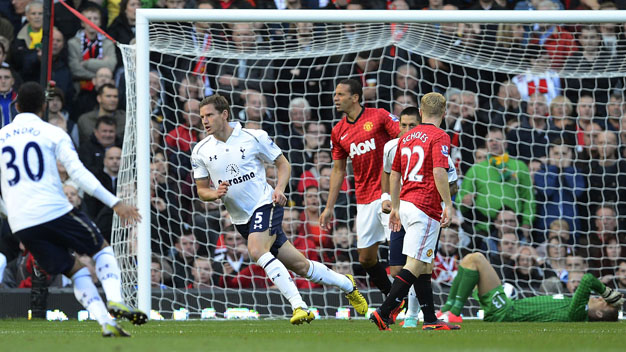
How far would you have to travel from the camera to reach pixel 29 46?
1200 centimetres

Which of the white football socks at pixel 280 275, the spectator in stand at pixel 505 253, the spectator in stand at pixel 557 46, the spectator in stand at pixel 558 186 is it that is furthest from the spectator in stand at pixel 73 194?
the spectator in stand at pixel 557 46

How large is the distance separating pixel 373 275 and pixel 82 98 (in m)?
4.56

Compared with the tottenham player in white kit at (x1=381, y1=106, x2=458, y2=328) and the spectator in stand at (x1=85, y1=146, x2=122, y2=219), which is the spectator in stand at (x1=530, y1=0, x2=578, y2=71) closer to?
the tottenham player in white kit at (x1=381, y1=106, x2=458, y2=328)

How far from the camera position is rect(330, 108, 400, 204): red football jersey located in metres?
9.42

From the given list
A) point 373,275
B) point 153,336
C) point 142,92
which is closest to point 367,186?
point 373,275

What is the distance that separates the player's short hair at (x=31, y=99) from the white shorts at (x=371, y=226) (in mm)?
3919

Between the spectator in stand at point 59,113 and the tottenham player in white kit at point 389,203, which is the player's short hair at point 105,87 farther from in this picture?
the tottenham player in white kit at point 389,203

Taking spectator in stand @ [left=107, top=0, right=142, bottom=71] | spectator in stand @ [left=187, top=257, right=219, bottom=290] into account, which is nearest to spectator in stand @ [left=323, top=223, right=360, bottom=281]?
spectator in stand @ [left=187, top=257, right=219, bottom=290]

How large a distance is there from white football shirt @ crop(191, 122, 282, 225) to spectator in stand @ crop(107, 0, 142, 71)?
14.2 ft

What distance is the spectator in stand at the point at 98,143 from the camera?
11.3 m

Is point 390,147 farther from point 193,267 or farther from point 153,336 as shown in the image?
point 193,267

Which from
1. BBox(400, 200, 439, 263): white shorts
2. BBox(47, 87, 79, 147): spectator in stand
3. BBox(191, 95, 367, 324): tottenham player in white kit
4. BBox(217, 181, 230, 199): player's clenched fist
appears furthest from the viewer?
BBox(47, 87, 79, 147): spectator in stand

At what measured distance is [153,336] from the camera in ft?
22.5

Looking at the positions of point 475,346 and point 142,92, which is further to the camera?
point 142,92
